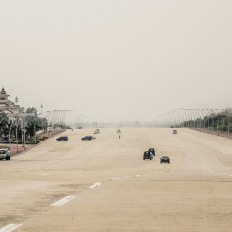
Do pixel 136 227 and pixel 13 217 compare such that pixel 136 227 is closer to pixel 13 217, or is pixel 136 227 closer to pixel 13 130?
pixel 13 217

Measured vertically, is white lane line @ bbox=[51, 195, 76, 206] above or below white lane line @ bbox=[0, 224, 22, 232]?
below

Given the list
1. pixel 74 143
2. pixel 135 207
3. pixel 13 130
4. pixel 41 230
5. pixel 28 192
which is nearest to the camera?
pixel 41 230

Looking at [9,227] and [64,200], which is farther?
[64,200]

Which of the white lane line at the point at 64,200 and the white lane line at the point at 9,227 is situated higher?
the white lane line at the point at 9,227

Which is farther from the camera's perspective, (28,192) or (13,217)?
(28,192)

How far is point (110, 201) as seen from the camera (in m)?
22.5

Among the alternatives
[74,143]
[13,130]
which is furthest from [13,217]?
[13,130]

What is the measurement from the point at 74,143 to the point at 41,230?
119869mm

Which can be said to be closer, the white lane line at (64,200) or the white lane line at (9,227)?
the white lane line at (9,227)

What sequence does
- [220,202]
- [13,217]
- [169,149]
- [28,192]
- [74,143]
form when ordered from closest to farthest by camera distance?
[13,217], [220,202], [28,192], [169,149], [74,143]

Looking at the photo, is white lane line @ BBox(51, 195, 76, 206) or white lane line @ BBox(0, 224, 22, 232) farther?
white lane line @ BBox(51, 195, 76, 206)

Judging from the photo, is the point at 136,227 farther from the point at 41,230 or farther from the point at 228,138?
the point at 228,138

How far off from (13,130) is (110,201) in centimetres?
13315

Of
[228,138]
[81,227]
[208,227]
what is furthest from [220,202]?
[228,138]
